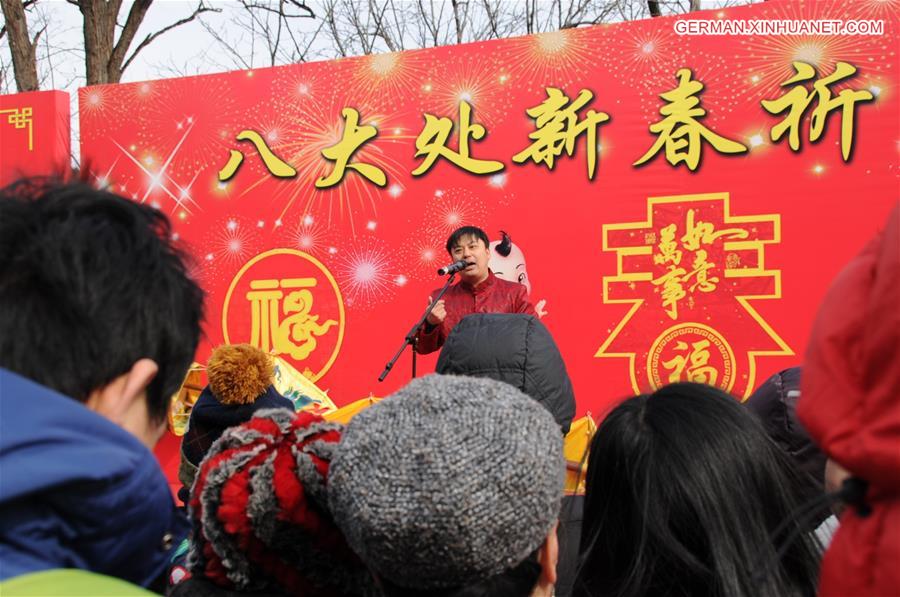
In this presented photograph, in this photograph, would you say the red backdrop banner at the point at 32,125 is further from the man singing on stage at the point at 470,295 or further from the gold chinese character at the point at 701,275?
the gold chinese character at the point at 701,275

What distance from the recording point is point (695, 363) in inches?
151

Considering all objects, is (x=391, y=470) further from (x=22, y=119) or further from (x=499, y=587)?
(x=22, y=119)

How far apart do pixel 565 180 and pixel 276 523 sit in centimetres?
338

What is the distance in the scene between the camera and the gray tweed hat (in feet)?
2.50

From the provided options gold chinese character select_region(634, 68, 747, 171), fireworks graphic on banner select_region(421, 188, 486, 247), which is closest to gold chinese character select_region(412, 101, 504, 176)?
fireworks graphic on banner select_region(421, 188, 486, 247)

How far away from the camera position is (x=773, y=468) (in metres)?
1.00

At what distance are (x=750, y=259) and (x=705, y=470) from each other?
10.1ft

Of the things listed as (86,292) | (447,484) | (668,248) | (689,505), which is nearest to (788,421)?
(689,505)

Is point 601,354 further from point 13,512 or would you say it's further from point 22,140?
point 22,140

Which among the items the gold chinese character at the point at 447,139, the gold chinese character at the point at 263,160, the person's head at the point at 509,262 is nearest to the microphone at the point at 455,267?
the person's head at the point at 509,262

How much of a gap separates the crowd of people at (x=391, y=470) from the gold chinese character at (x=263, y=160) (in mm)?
3619

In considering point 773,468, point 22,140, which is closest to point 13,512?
point 773,468

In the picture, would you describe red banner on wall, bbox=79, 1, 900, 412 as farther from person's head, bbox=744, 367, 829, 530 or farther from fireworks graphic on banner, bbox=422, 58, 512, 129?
person's head, bbox=744, 367, 829, 530

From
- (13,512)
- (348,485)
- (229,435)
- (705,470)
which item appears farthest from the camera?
(229,435)
